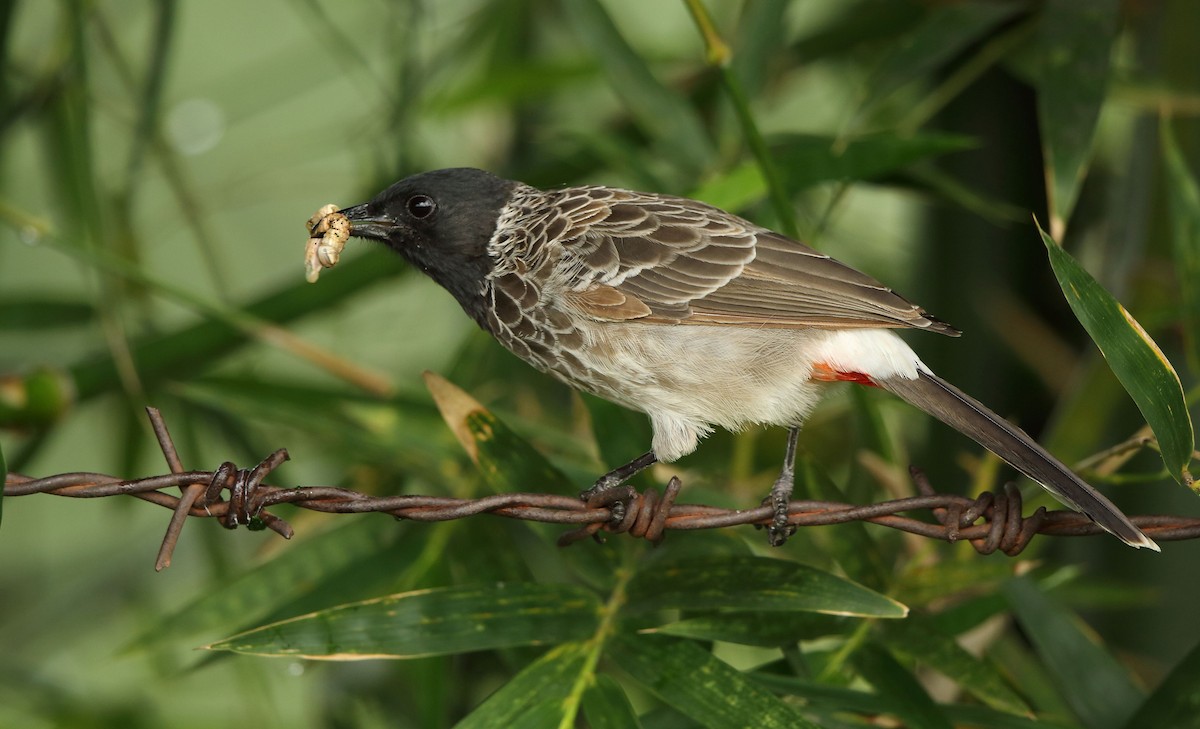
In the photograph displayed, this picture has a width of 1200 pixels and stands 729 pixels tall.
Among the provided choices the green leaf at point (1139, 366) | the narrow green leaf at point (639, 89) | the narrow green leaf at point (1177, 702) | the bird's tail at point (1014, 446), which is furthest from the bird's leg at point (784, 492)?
the narrow green leaf at point (639, 89)

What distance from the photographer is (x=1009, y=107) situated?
13.8 ft

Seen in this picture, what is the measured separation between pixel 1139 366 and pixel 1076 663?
0.79 m

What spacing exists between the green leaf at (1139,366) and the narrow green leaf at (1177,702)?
464 mm

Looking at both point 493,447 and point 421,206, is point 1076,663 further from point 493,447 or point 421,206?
point 421,206

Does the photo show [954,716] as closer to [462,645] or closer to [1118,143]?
[462,645]

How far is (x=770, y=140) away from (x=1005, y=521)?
1.70 m

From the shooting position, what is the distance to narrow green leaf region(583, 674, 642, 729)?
6.82 ft

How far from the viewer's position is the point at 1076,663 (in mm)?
2451

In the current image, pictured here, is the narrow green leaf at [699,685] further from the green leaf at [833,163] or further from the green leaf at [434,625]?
the green leaf at [833,163]

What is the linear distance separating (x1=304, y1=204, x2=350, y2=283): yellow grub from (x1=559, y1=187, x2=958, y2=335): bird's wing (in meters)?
0.52

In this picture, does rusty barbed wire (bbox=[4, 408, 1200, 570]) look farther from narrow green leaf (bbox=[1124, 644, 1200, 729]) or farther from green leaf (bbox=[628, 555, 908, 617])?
narrow green leaf (bbox=[1124, 644, 1200, 729])

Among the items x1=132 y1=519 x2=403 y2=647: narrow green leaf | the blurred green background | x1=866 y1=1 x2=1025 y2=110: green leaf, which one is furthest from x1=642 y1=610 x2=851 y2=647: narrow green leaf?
A: x1=866 y1=1 x2=1025 y2=110: green leaf

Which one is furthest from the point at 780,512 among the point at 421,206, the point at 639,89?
the point at 639,89

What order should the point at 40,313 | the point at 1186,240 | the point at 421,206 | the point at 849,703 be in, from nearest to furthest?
Answer: the point at 849,703 < the point at 1186,240 < the point at 421,206 < the point at 40,313
